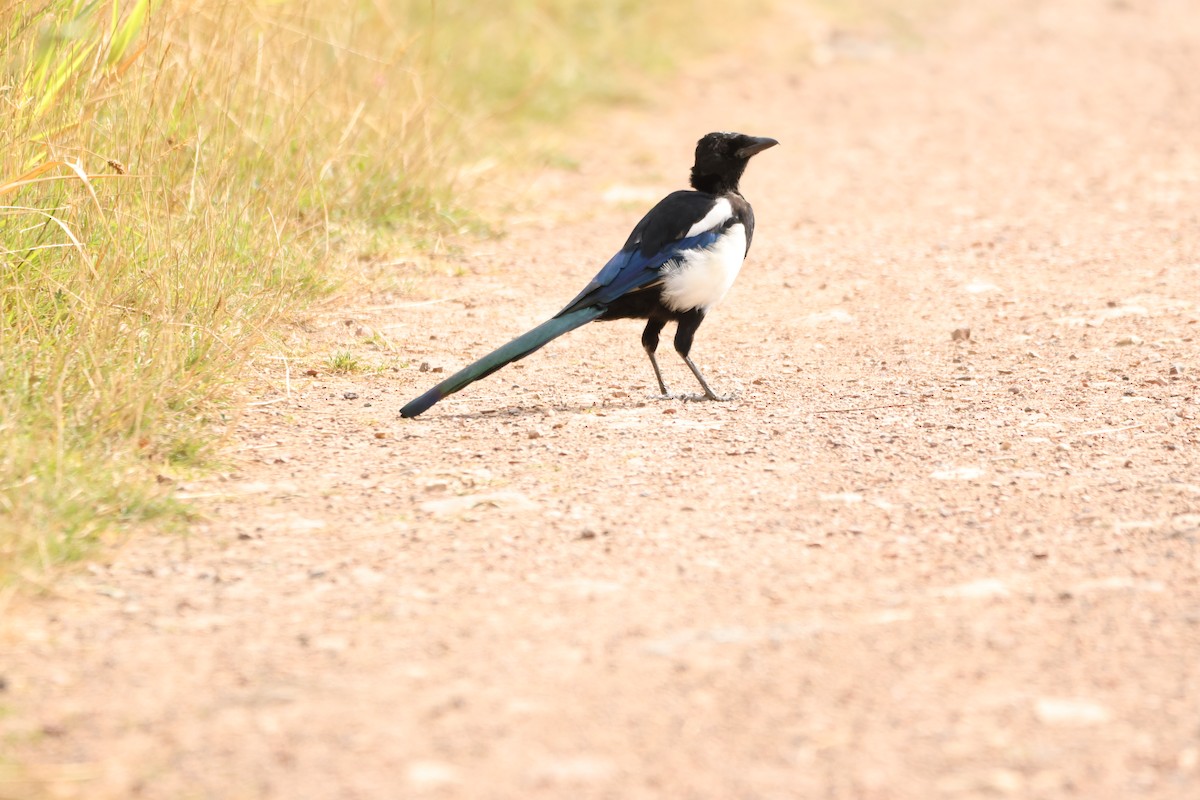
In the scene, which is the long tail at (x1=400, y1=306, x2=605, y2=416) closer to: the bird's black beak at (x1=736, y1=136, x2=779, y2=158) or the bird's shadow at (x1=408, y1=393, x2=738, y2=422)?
the bird's shadow at (x1=408, y1=393, x2=738, y2=422)

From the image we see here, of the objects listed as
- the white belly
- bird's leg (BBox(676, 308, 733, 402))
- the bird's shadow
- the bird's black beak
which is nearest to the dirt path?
the bird's shadow

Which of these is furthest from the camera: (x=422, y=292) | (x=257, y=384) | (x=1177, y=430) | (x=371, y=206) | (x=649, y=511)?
(x=371, y=206)

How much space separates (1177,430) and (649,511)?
159cm

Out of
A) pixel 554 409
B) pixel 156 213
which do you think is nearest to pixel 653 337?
pixel 554 409

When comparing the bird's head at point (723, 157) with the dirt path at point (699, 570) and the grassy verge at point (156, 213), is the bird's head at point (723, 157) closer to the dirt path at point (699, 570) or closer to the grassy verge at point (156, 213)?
the dirt path at point (699, 570)

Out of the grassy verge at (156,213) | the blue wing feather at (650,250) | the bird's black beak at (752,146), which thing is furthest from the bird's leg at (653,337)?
the grassy verge at (156,213)

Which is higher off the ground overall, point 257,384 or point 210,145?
point 210,145

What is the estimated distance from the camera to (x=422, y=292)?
5.74 meters

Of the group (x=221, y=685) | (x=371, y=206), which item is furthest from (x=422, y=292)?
(x=221, y=685)

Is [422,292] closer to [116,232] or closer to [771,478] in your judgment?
[116,232]

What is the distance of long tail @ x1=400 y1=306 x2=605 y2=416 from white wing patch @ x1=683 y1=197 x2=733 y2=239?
0.42 m

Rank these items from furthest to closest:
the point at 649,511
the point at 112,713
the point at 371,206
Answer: the point at 371,206 → the point at 649,511 → the point at 112,713

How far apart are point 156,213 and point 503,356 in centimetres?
111

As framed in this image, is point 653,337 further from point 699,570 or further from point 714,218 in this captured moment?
point 699,570
